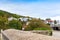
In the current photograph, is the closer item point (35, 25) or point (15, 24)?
point (35, 25)

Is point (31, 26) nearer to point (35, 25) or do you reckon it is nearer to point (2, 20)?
point (35, 25)

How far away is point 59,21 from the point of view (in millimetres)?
63844

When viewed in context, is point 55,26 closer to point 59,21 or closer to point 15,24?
point 59,21

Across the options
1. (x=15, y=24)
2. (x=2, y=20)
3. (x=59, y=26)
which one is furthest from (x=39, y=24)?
(x=59, y=26)

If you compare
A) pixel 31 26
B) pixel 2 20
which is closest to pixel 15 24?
pixel 2 20

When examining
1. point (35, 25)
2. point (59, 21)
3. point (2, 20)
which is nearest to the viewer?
point (35, 25)

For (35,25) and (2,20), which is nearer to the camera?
(35,25)

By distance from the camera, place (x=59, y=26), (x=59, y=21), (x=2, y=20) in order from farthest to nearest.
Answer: (x=59, y=21) → (x=59, y=26) → (x=2, y=20)

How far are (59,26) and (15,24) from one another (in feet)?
64.0

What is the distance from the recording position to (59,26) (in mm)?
54562

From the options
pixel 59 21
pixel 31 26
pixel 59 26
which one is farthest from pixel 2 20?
pixel 59 21

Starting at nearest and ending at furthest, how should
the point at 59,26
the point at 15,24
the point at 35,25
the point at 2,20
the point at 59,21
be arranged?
the point at 35,25 → the point at 15,24 → the point at 2,20 → the point at 59,26 → the point at 59,21

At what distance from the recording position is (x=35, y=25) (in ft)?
90.0

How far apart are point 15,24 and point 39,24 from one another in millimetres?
10815
